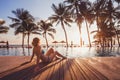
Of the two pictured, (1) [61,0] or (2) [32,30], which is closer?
(1) [61,0]

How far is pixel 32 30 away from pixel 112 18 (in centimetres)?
1768

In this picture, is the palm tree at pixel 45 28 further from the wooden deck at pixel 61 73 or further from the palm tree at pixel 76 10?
the wooden deck at pixel 61 73

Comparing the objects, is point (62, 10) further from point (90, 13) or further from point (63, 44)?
point (63, 44)

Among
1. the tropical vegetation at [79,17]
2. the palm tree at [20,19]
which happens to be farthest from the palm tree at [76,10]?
the palm tree at [20,19]

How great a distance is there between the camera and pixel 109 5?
28.7m

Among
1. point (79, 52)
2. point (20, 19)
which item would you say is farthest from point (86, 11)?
point (79, 52)

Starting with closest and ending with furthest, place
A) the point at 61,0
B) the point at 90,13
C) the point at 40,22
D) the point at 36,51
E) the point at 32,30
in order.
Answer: the point at 36,51, the point at 90,13, the point at 61,0, the point at 32,30, the point at 40,22

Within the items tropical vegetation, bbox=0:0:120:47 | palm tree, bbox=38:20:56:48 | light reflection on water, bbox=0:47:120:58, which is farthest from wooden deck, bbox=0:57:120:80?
palm tree, bbox=38:20:56:48

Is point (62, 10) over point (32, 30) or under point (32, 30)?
over

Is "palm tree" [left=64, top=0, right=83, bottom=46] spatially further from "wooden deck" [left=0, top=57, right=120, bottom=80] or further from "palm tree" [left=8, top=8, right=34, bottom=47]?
"wooden deck" [left=0, top=57, right=120, bottom=80]

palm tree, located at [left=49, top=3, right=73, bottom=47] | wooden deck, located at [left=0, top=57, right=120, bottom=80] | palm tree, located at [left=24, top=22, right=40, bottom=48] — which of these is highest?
palm tree, located at [left=49, top=3, right=73, bottom=47]

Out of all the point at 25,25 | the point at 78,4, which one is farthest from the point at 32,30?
the point at 78,4

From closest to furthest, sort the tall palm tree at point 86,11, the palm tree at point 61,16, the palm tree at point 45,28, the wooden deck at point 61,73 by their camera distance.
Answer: the wooden deck at point 61,73 → the tall palm tree at point 86,11 → the palm tree at point 61,16 → the palm tree at point 45,28

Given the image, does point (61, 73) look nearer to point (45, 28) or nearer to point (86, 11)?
point (86, 11)
